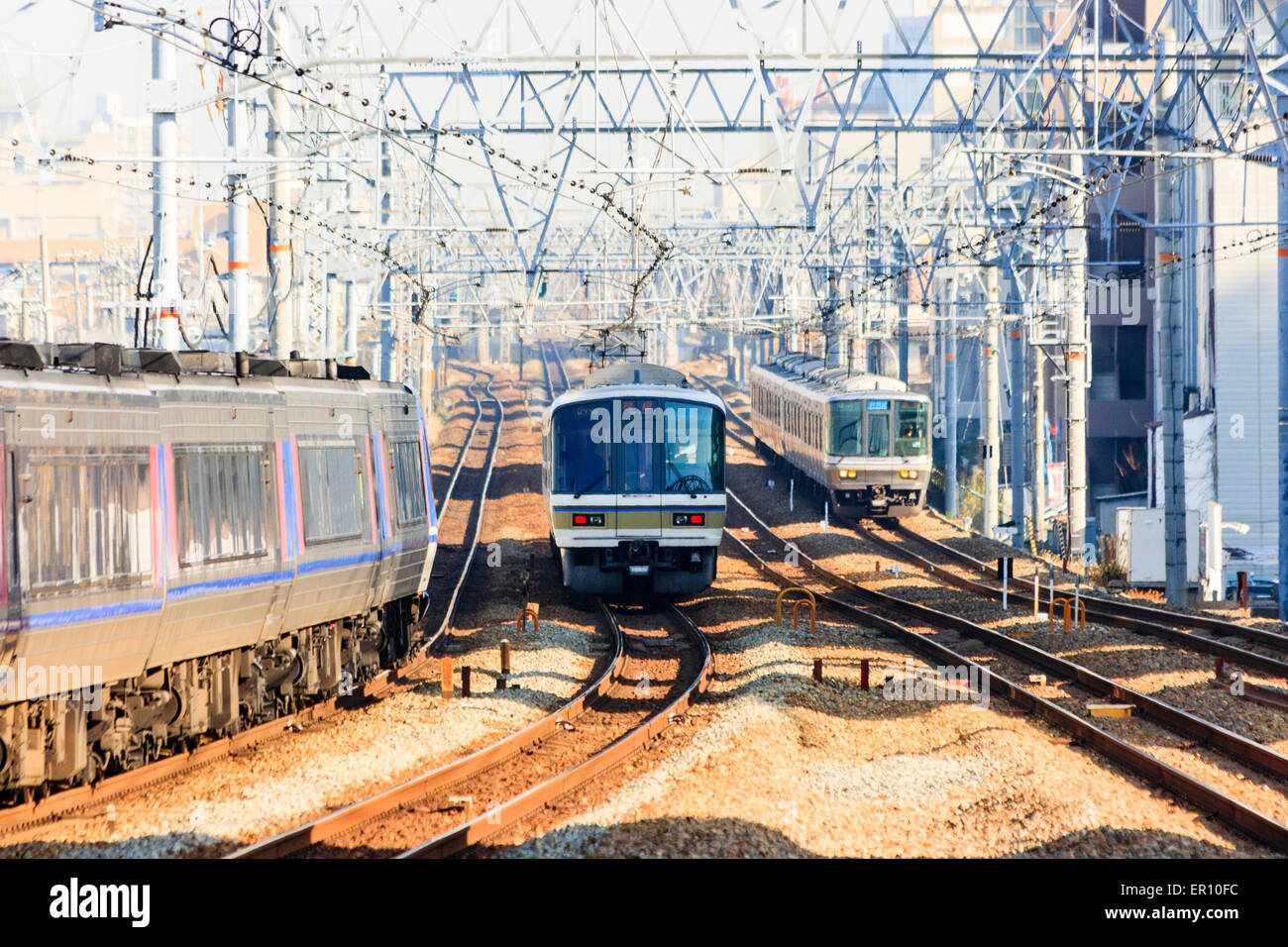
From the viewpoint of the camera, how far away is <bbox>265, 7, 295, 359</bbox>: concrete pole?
59.9 ft

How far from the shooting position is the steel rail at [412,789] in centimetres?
811

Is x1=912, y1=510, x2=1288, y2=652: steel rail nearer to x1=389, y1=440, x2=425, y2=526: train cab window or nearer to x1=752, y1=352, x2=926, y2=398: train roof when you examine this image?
x1=752, y1=352, x2=926, y2=398: train roof

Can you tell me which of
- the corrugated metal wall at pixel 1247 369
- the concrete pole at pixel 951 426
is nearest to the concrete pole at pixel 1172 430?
the concrete pole at pixel 951 426

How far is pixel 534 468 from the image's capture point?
45594 mm

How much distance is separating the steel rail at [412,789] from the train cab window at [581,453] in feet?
17.9

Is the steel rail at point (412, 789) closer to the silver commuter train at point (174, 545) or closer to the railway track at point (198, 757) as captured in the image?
the railway track at point (198, 757)

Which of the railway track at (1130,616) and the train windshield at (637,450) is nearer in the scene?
the railway track at (1130,616)

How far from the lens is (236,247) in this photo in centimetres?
1794

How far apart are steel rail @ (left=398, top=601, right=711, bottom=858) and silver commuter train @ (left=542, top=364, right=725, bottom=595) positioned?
4860 mm

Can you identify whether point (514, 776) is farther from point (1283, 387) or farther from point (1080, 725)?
point (1283, 387)

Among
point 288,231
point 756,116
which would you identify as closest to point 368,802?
point 288,231

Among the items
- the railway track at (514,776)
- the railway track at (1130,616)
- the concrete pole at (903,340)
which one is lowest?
the railway track at (1130,616)

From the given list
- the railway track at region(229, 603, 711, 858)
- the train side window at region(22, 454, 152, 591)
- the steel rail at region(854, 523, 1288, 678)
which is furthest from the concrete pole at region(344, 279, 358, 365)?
the train side window at region(22, 454, 152, 591)

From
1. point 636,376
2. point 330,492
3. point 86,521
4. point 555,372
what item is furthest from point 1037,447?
point 555,372
